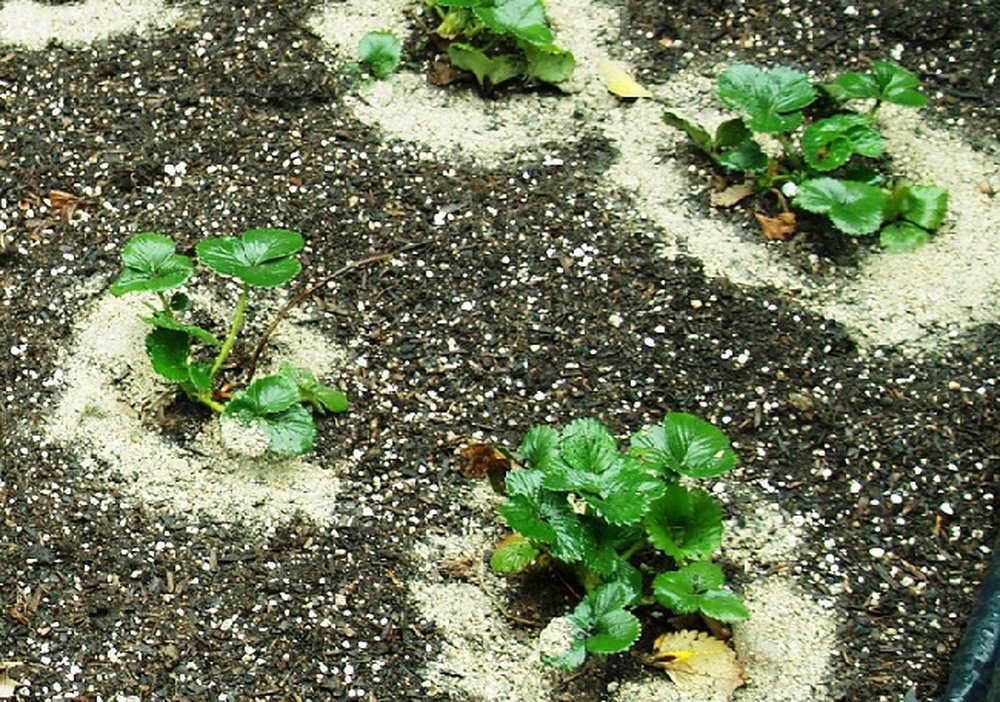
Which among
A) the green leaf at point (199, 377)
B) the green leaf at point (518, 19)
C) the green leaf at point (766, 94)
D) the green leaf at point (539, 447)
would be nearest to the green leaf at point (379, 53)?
the green leaf at point (518, 19)

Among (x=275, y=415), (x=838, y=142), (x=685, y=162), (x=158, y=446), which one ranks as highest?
(x=838, y=142)

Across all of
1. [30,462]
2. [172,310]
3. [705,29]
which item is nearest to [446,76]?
[705,29]

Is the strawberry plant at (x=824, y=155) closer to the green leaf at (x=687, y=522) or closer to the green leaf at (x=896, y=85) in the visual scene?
the green leaf at (x=896, y=85)

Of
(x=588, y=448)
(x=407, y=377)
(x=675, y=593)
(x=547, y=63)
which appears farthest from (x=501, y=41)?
(x=675, y=593)

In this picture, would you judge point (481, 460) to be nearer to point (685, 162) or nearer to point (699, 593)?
point (699, 593)

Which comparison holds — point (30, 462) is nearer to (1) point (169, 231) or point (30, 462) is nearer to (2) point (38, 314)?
(2) point (38, 314)

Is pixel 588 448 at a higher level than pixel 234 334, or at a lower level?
higher
